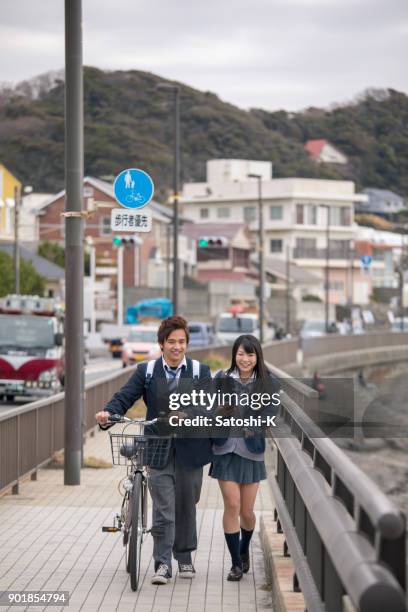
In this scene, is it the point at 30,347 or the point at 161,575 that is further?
the point at 30,347

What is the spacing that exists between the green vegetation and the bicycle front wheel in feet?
205

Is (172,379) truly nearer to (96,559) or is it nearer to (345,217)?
(96,559)

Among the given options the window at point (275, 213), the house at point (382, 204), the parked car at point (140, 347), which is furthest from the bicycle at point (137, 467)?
the house at point (382, 204)

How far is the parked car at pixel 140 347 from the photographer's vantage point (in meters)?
50.2

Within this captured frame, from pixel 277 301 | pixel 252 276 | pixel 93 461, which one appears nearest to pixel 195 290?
→ pixel 277 301

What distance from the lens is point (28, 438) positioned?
1580cm

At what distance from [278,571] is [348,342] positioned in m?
67.0

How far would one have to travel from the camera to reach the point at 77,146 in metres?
15.7

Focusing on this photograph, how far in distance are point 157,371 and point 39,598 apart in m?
1.73

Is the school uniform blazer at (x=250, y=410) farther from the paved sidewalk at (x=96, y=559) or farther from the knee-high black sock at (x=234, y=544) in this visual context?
the paved sidewalk at (x=96, y=559)

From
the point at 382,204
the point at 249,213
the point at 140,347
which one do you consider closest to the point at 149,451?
the point at 140,347

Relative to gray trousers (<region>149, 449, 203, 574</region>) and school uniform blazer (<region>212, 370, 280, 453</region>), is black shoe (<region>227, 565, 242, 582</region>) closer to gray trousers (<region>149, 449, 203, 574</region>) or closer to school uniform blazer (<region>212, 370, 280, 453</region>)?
gray trousers (<region>149, 449, 203, 574</region>)

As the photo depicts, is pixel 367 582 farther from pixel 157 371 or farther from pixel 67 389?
pixel 67 389

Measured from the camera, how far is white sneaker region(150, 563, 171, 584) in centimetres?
926
